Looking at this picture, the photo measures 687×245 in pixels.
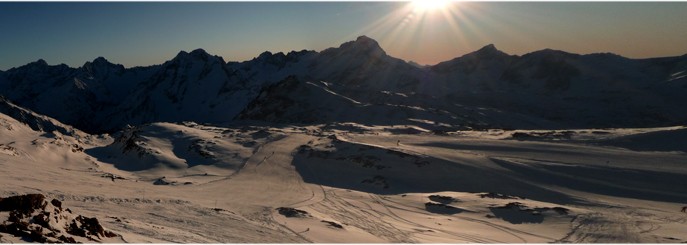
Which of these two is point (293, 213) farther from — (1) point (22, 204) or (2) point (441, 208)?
(1) point (22, 204)

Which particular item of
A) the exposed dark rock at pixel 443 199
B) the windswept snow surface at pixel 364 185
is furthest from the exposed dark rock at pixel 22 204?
the exposed dark rock at pixel 443 199

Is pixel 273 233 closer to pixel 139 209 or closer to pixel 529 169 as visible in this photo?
pixel 139 209

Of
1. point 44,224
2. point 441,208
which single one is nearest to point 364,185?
point 441,208

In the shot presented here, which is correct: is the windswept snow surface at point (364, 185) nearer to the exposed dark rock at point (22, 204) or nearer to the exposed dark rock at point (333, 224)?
the exposed dark rock at point (333, 224)

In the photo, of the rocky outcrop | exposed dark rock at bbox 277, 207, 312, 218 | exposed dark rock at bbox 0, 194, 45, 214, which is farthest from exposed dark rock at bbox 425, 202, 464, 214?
exposed dark rock at bbox 0, 194, 45, 214

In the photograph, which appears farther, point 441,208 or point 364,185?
point 364,185

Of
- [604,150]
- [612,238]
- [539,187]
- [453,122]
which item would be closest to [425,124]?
[453,122]

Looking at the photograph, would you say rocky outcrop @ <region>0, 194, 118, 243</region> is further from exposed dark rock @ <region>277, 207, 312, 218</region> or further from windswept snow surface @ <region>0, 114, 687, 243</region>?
exposed dark rock @ <region>277, 207, 312, 218</region>

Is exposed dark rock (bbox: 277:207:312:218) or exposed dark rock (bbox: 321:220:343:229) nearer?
exposed dark rock (bbox: 321:220:343:229)
